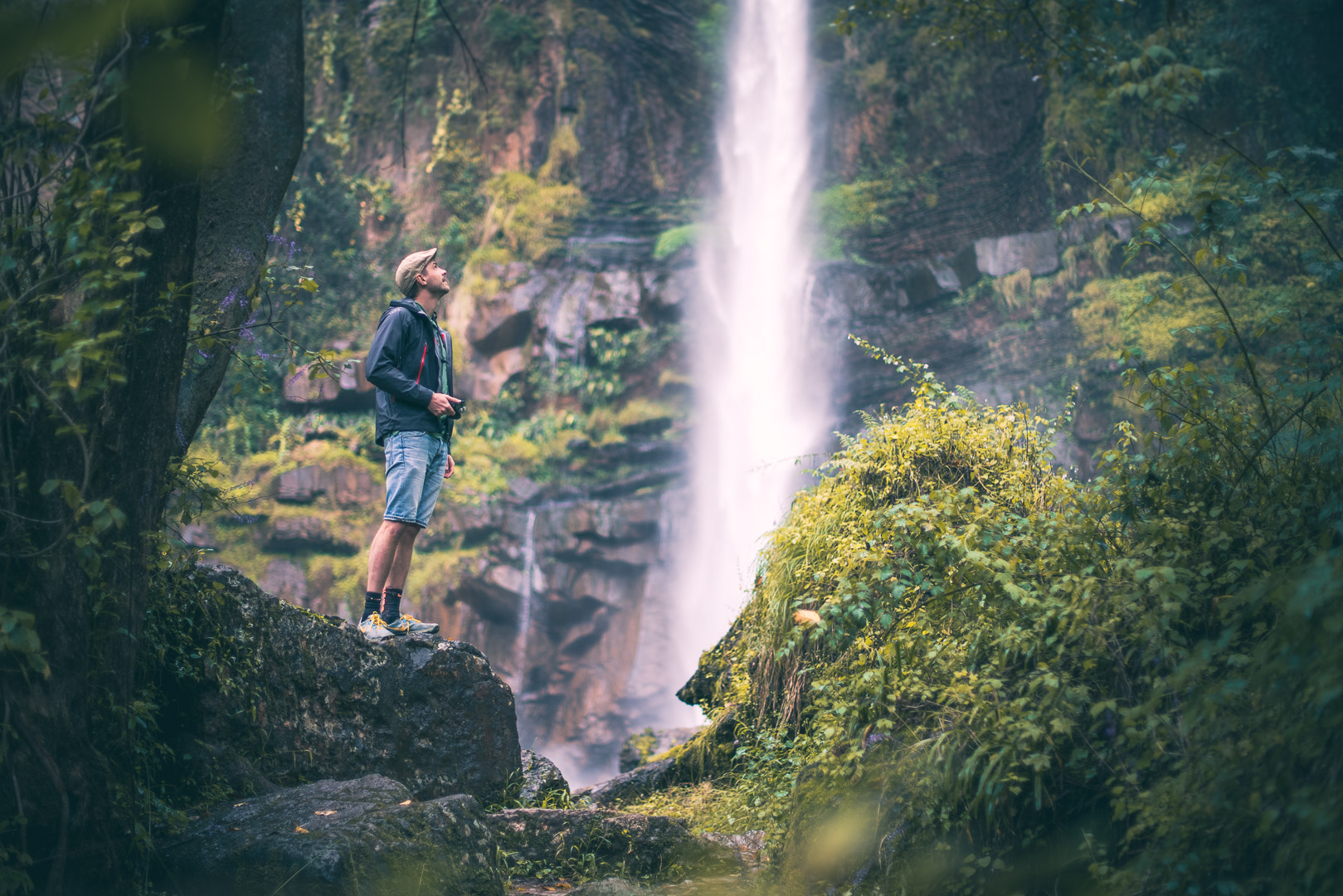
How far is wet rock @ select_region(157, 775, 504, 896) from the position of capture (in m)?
2.88

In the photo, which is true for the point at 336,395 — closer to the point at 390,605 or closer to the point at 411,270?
the point at 411,270

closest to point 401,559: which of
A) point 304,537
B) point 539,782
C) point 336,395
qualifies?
point 539,782

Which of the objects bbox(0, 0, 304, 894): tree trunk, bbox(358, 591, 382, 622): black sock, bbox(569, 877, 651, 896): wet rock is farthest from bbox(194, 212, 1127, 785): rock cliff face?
bbox(0, 0, 304, 894): tree trunk

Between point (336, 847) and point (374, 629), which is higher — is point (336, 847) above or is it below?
below

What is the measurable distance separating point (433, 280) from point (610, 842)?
294cm

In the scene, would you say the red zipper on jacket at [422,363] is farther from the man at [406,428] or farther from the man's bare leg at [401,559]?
the man's bare leg at [401,559]

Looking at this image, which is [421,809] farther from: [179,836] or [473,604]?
[473,604]

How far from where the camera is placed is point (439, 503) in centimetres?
1466

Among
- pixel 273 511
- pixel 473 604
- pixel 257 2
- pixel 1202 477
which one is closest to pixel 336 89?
pixel 273 511

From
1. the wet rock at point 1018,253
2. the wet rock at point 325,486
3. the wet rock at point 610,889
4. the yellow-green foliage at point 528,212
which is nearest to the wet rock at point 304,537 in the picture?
the wet rock at point 325,486

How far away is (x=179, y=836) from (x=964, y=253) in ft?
52.2

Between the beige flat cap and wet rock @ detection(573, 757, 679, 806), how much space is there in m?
3.26

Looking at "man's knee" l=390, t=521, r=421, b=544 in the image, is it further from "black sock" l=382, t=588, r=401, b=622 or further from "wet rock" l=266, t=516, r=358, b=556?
"wet rock" l=266, t=516, r=358, b=556

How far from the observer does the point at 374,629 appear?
4.46 m
